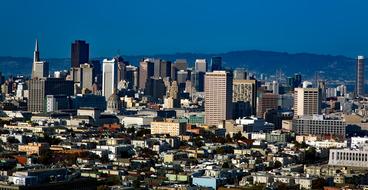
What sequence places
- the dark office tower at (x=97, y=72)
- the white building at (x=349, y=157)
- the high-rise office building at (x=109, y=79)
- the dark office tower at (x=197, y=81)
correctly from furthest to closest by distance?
the dark office tower at (x=197, y=81) → the dark office tower at (x=97, y=72) → the high-rise office building at (x=109, y=79) → the white building at (x=349, y=157)

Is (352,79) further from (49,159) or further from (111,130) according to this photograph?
(49,159)

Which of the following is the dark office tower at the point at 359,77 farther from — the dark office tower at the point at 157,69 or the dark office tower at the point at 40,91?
the dark office tower at the point at 40,91

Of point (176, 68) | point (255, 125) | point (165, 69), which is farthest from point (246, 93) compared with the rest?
point (176, 68)

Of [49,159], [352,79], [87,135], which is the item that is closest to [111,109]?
[87,135]

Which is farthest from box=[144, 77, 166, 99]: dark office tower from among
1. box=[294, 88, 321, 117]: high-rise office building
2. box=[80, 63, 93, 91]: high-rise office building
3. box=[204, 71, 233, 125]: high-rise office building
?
box=[204, 71, 233, 125]: high-rise office building

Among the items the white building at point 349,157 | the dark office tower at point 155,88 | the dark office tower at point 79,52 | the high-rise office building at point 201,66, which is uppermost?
the dark office tower at point 79,52

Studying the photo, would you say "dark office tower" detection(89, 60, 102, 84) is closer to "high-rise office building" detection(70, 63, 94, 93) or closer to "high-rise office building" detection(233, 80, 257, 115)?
"high-rise office building" detection(70, 63, 94, 93)

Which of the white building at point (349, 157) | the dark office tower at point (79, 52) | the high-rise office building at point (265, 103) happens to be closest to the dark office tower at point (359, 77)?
the dark office tower at point (79, 52)
